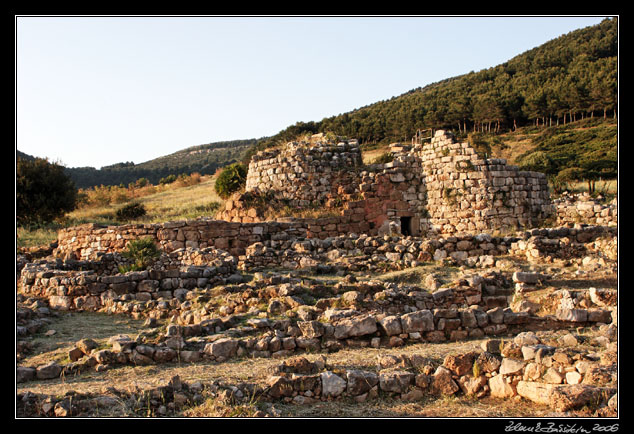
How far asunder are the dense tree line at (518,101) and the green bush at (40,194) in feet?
74.5

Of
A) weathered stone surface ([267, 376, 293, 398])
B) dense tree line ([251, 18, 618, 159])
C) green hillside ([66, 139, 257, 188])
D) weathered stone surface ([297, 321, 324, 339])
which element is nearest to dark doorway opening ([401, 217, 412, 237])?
weathered stone surface ([297, 321, 324, 339])

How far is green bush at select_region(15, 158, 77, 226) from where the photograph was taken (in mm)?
23188

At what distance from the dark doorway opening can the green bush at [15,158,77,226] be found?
53.5ft

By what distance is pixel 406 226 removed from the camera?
1608cm

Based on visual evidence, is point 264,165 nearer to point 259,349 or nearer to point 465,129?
point 259,349

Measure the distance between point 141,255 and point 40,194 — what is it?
611 inches

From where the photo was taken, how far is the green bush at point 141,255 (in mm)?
10266

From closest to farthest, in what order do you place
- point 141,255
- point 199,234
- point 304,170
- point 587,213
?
point 141,255
point 199,234
point 587,213
point 304,170

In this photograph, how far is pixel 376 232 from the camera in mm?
15070

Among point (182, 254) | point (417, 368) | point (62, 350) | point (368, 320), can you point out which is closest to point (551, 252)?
point (368, 320)

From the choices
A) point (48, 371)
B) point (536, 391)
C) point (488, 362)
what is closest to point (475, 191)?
point (488, 362)

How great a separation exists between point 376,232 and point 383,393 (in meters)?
10.6

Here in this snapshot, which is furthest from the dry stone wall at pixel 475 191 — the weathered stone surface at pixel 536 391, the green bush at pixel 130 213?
the green bush at pixel 130 213

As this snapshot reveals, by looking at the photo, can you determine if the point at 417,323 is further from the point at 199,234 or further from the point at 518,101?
the point at 518,101
